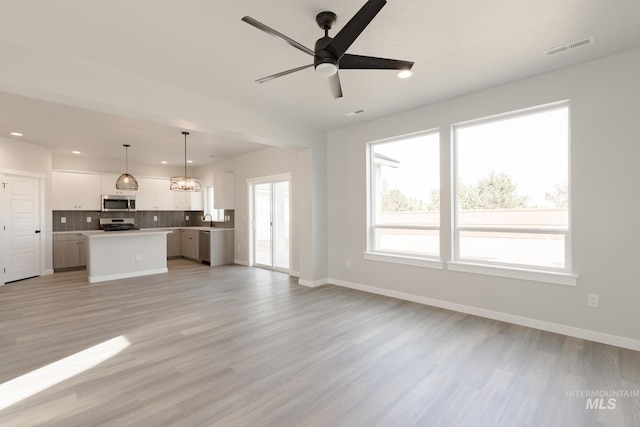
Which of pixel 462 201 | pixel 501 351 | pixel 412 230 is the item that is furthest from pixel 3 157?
pixel 501 351

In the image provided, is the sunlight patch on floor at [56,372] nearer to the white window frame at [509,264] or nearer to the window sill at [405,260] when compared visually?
the window sill at [405,260]

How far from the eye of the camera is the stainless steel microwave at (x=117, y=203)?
773cm

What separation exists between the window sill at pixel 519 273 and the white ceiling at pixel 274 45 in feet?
7.18

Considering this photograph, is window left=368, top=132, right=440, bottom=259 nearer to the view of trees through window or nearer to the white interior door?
the view of trees through window

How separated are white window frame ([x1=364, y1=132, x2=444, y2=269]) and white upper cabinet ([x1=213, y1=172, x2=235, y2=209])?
428cm

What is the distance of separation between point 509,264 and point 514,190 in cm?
89

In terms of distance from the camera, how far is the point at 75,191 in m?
7.35

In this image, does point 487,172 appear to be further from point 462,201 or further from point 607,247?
point 607,247

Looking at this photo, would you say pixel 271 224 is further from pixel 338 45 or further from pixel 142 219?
pixel 338 45

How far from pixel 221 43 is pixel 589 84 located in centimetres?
363

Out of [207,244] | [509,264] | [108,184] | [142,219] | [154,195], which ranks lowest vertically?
[207,244]

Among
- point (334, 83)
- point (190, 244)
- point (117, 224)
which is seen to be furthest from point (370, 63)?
point (117, 224)

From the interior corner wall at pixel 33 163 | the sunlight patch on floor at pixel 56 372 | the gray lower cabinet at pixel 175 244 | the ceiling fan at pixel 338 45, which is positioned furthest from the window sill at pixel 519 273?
the interior corner wall at pixel 33 163

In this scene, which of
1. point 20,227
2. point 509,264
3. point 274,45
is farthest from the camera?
point 20,227
